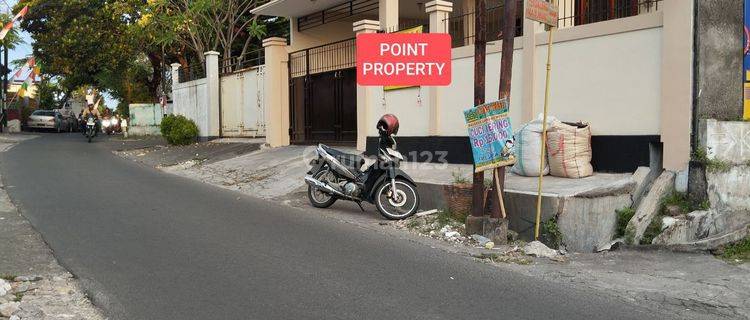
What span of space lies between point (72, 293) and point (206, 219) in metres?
3.23

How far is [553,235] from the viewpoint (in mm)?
7078

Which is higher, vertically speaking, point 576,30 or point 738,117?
point 576,30

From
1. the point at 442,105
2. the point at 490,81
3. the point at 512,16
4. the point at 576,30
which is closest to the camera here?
the point at 512,16

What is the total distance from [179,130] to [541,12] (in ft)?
52.8

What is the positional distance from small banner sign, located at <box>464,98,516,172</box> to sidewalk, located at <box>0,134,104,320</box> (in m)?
4.52

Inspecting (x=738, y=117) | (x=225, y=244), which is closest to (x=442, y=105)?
(x=738, y=117)

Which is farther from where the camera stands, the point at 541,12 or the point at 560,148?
the point at 560,148

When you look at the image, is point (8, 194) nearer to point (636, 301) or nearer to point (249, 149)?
point (249, 149)

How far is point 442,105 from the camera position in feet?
36.6

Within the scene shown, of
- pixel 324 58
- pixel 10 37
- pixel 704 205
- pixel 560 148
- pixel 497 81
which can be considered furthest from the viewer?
pixel 10 37

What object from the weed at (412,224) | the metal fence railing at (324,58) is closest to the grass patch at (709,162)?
the weed at (412,224)

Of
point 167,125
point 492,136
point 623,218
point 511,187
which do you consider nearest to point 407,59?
point 511,187

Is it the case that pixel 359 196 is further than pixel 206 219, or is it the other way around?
pixel 359 196

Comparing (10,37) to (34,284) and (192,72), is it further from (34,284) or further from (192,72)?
(34,284)
